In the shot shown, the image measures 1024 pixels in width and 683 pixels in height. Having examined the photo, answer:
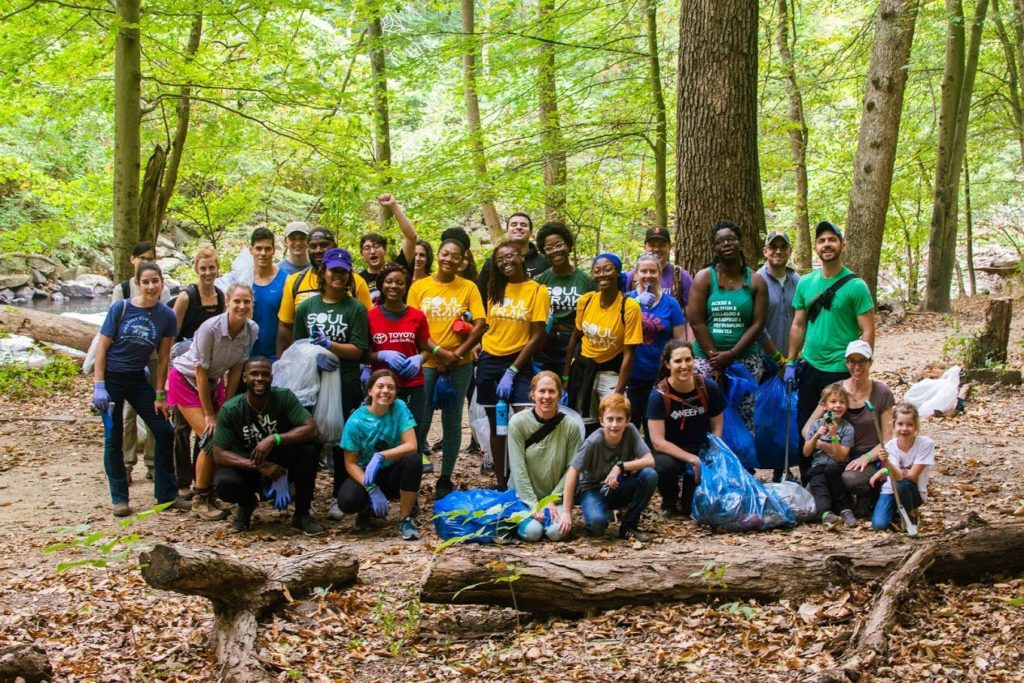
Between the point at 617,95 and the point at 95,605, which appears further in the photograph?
the point at 617,95

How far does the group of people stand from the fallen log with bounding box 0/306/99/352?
5.46 m

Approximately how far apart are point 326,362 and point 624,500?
2.15m

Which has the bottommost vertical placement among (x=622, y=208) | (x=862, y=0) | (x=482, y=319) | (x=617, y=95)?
(x=482, y=319)

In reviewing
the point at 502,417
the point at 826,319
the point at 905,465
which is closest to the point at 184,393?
the point at 502,417

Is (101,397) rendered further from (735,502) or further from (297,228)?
(735,502)

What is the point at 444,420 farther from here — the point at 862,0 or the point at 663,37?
the point at 862,0

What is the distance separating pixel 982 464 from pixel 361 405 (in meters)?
4.75

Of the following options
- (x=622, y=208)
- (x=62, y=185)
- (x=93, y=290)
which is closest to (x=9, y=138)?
(x=93, y=290)

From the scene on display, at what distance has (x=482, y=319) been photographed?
19.7ft

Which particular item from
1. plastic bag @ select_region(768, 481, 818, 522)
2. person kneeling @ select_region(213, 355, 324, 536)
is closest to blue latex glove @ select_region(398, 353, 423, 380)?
person kneeling @ select_region(213, 355, 324, 536)

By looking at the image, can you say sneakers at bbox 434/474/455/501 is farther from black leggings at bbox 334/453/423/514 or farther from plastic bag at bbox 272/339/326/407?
plastic bag at bbox 272/339/326/407

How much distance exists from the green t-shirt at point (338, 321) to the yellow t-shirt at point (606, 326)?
1.48 metres

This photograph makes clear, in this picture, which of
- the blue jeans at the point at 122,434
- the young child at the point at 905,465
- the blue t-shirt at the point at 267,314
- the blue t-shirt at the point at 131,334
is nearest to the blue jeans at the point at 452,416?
the blue t-shirt at the point at 267,314

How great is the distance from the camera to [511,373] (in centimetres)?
590
